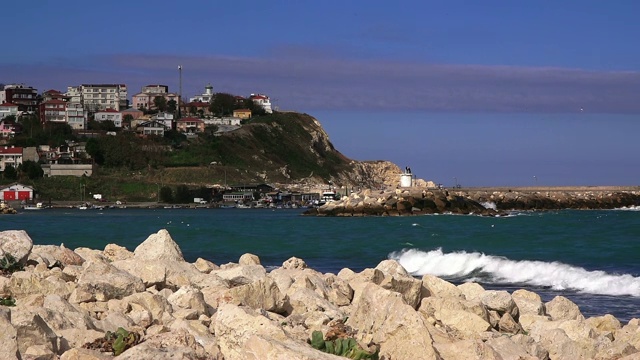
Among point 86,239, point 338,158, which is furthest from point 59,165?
point 86,239

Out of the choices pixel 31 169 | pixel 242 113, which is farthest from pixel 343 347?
pixel 242 113

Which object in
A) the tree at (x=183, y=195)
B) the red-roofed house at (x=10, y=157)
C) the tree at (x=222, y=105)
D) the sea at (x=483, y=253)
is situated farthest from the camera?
the tree at (x=222, y=105)

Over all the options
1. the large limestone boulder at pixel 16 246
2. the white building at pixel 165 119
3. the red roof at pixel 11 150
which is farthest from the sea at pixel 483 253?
the white building at pixel 165 119

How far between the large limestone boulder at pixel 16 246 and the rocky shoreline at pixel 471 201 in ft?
181

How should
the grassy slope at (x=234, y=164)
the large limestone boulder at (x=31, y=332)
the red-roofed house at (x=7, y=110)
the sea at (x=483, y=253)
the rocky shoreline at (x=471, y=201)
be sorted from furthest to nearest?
the red-roofed house at (x=7, y=110) → the grassy slope at (x=234, y=164) → the rocky shoreline at (x=471, y=201) → the sea at (x=483, y=253) → the large limestone boulder at (x=31, y=332)

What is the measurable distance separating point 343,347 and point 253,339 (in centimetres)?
123

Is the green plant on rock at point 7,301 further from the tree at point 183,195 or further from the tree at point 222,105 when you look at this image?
the tree at point 222,105

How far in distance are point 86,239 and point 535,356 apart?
3149 centimetres

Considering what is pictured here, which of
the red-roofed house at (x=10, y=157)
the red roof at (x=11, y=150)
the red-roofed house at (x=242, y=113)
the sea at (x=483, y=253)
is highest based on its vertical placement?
the red-roofed house at (x=242, y=113)

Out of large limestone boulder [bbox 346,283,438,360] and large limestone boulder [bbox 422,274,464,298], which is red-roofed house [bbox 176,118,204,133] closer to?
large limestone boulder [bbox 422,274,464,298]

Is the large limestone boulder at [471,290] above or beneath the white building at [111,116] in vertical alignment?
beneath

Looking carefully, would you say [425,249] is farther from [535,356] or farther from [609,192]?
[609,192]

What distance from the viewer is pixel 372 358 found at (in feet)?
25.0

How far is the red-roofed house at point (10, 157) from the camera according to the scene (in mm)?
129125
